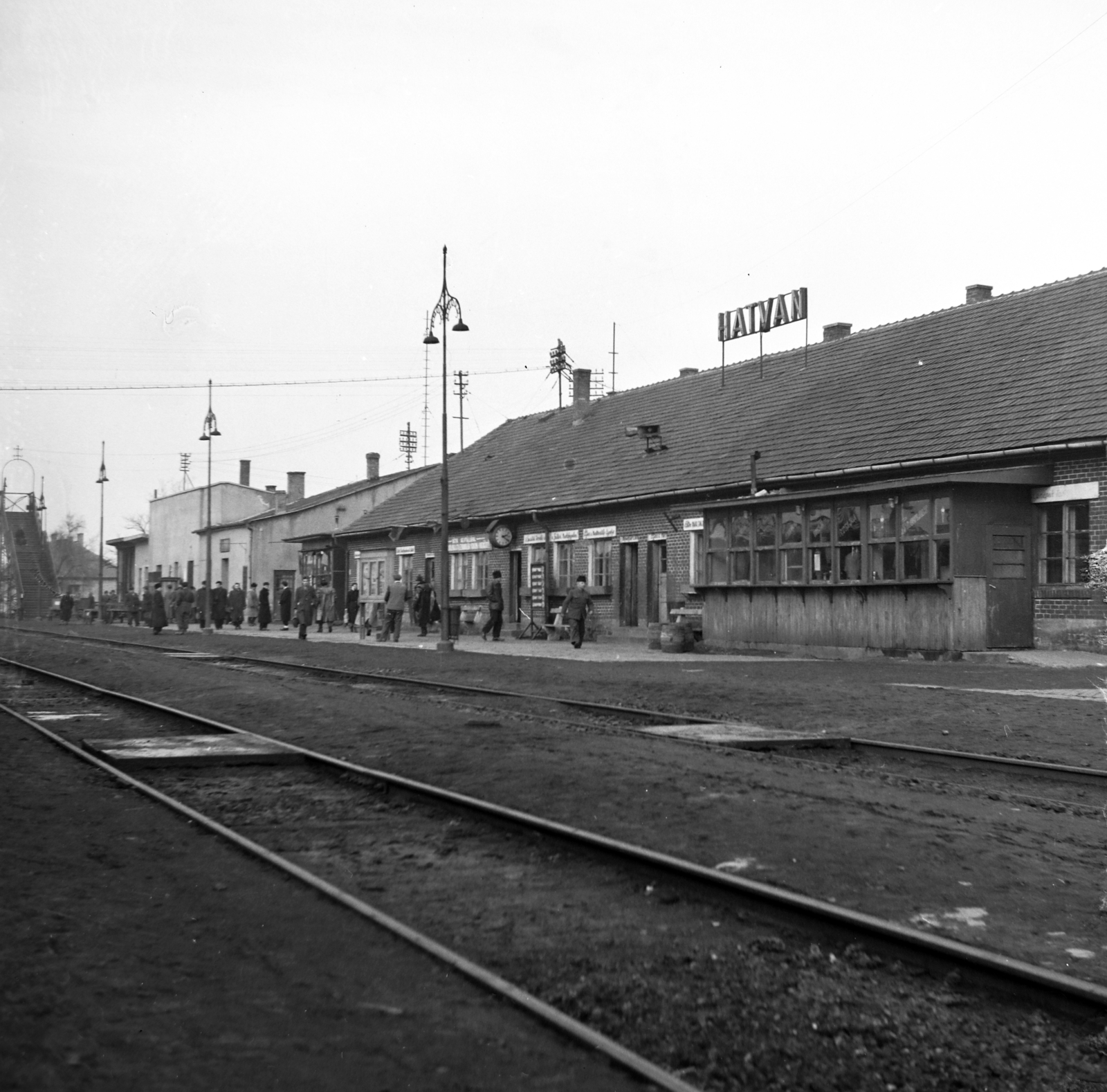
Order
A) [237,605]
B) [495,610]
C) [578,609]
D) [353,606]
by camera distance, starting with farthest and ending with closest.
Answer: [237,605] → [353,606] → [495,610] → [578,609]


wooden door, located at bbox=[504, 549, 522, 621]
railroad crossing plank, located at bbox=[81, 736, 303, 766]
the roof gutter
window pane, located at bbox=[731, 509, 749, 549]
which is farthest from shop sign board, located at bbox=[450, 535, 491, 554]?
railroad crossing plank, located at bbox=[81, 736, 303, 766]

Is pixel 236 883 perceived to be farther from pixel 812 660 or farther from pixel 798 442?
pixel 798 442

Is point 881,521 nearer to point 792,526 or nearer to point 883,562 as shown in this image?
point 883,562

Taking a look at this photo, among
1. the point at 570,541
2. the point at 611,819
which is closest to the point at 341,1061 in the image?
the point at 611,819

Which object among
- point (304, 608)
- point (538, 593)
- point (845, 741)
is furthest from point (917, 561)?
point (304, 608)

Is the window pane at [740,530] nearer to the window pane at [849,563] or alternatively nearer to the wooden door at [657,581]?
the window pane at [849,563]

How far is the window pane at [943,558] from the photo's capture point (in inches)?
854

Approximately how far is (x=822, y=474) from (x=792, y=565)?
280cm

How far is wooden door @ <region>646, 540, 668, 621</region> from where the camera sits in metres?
31.7

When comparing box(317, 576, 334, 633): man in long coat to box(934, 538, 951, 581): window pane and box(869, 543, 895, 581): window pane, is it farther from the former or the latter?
box(934, 538, 951, 581): window pane

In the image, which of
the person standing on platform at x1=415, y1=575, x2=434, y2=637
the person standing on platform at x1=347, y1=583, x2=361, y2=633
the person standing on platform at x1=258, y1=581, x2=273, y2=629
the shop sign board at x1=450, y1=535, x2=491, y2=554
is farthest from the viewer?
the person standing on platform at x1=258, y1=581, x2=273, y2=629

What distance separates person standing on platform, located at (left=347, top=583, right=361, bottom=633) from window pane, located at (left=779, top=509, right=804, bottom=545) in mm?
22055

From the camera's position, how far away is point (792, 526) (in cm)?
2481

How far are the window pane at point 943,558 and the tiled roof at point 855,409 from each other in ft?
8.45
